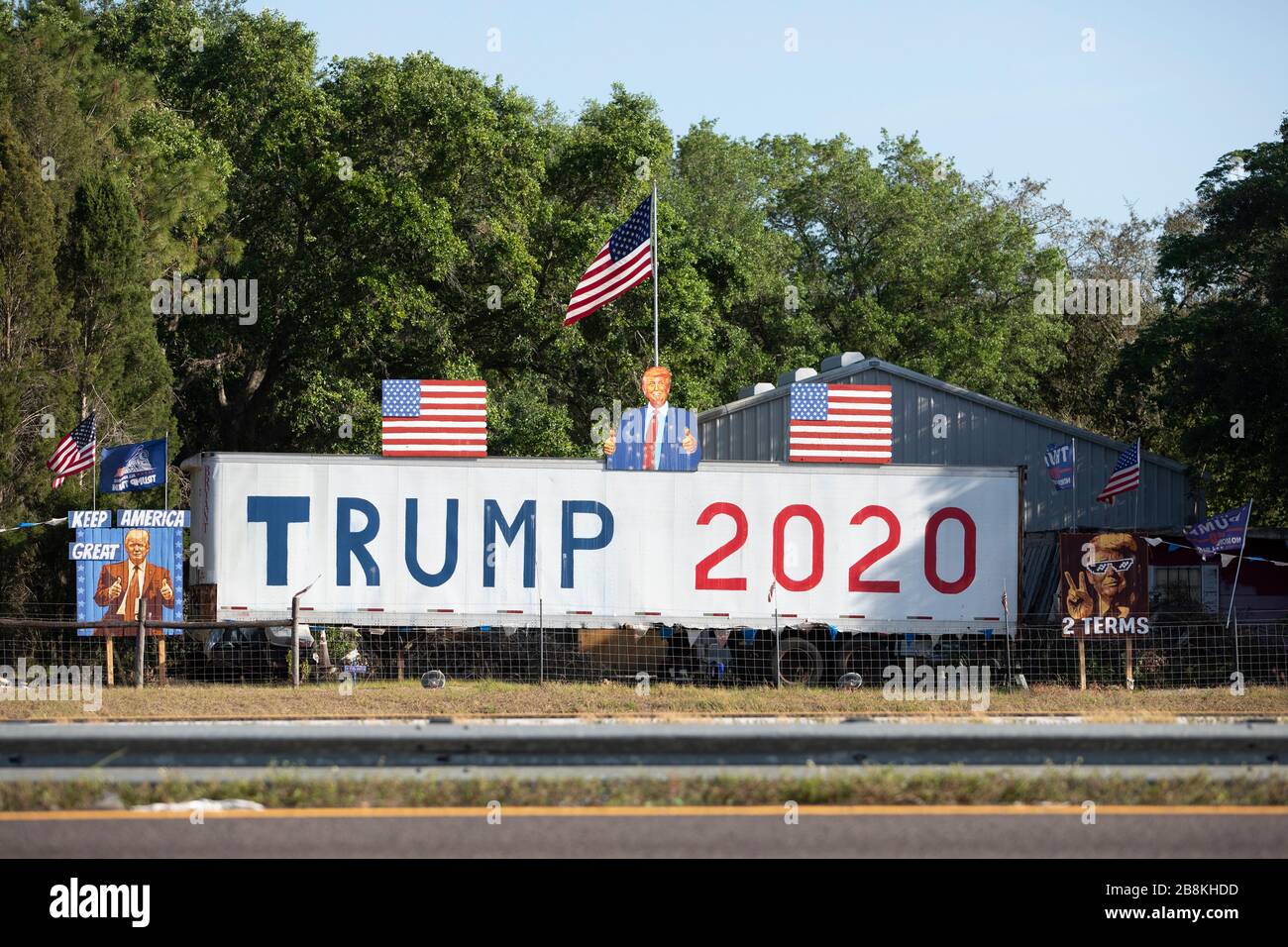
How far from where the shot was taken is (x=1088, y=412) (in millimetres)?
48312

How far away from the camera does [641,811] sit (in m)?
8.12

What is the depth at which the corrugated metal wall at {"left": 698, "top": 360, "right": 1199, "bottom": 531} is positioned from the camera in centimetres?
3000

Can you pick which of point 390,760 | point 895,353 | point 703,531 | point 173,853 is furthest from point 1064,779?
point 895,353

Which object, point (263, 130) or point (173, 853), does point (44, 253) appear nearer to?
point (263, 130)

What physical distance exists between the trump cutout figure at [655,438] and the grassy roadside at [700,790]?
13.9 m

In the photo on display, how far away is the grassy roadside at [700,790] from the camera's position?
8.21 m

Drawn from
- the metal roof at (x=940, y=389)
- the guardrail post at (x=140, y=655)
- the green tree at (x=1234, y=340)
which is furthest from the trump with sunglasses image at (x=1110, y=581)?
the guardrail post at (x=140, y=655)

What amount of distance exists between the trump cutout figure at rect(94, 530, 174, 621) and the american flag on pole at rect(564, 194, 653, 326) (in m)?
7.85

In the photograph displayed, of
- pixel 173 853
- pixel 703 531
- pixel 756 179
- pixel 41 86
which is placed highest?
pixel 756 179

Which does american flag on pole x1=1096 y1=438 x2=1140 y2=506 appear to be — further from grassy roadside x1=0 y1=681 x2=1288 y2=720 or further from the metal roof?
grassy roadside x1=0 y1=681 x2=1288 y2=720

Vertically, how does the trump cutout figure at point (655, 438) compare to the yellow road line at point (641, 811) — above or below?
above

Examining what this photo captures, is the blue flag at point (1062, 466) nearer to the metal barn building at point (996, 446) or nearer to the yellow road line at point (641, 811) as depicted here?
the metal barn building at point (996, 446)

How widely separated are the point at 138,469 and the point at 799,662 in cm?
1151

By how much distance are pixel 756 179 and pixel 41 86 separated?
107 ft
